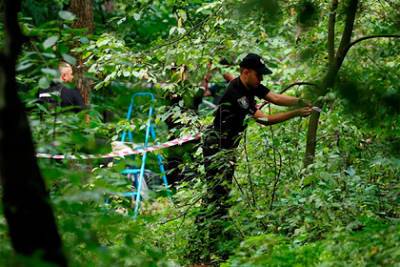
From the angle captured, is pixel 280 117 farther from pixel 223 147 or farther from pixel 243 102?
pixel 223 147

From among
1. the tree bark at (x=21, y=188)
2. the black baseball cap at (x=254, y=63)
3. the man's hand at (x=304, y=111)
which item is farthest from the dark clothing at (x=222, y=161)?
the tree bark at (x=21, y=188)

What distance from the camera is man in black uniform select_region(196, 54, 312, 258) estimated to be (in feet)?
23.7

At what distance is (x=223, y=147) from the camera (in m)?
7.82

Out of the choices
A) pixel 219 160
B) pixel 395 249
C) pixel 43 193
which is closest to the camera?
pixel 43 193

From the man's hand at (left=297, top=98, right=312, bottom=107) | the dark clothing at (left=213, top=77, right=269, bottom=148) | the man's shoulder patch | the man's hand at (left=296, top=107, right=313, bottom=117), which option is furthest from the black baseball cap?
the man's hand at (left=297, top=98, right=312, bottom=107)

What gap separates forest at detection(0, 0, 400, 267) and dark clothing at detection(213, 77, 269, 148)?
0.5 inches

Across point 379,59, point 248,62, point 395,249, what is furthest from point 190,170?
point 395,249

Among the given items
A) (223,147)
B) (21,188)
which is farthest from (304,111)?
(21,188)

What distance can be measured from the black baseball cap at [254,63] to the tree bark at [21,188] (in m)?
4.70

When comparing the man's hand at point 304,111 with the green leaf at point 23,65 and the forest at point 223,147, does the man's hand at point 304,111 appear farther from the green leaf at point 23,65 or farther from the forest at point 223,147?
the green leaf at point 23,65

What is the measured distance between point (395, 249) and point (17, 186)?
241 centimetres

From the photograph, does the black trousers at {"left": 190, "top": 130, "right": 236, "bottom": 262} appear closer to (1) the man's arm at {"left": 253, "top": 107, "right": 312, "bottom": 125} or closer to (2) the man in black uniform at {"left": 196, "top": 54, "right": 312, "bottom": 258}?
(2) the man in black uniform at {"left": 196, "top": 54, "right": 312, "bottom": 258}

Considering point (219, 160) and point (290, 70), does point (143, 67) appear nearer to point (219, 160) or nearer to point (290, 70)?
point (219, 160)

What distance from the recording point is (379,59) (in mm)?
7402
